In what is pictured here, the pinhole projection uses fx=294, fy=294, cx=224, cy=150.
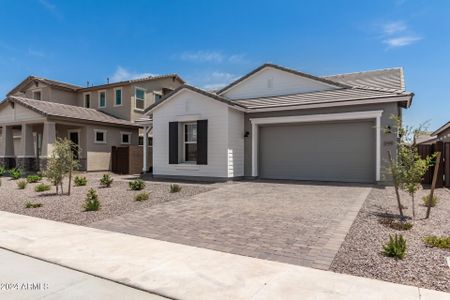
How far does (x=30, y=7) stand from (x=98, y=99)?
406 inches

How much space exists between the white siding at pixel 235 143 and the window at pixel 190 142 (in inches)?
80.0

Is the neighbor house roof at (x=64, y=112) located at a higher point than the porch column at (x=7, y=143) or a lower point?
higher

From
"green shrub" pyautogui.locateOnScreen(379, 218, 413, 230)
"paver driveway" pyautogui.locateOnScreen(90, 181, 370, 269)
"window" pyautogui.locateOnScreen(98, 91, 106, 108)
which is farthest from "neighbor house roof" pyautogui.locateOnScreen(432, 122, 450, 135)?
"window" pyautogui.locateOnScreen(98, 91, 106, 108)

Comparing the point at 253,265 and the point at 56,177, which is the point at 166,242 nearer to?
the point at 253,265

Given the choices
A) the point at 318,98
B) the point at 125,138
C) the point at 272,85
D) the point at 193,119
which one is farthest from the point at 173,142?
the point at 125,138

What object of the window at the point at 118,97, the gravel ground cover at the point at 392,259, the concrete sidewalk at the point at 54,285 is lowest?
the concrete sidewalk at the point at 54,285

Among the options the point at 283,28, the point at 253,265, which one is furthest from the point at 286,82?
the point at 253,265

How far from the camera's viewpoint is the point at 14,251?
16.7 ft

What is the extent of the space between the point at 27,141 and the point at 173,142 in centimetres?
1223

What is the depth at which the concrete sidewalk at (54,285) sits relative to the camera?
11.2ft

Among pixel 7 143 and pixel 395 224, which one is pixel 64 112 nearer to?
pixel 7 143

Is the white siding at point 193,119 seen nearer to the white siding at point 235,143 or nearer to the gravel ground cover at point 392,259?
the white siding at point 235,143

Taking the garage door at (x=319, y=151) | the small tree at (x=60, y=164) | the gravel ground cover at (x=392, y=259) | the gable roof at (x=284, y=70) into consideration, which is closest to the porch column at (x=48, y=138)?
the small tree at (x=60, y=164)

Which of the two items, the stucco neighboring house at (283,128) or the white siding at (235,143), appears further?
the white siding at (235,143)
